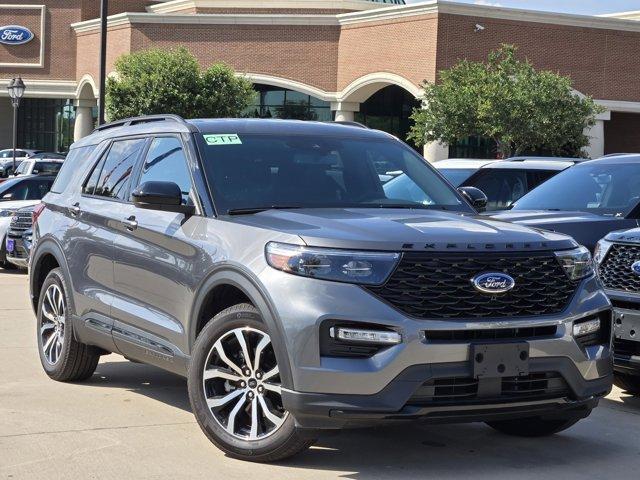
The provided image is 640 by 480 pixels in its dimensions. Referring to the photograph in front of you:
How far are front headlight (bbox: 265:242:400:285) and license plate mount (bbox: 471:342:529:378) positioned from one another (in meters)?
0.58

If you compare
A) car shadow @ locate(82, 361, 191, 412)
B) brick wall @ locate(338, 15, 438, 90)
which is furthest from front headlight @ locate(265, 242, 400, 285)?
brick wall @ locate(338, 15, 438, 90)

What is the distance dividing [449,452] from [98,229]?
2894mm

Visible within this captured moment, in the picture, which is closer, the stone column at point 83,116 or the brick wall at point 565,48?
the brick wall at point 565,48

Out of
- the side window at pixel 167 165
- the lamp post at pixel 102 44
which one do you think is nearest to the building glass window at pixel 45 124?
the lamp post at pixel 102 44

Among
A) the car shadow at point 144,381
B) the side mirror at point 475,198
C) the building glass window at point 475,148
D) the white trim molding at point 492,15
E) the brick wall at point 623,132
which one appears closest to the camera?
the side mirror at point 475,198

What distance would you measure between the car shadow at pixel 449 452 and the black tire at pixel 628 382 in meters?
0.76

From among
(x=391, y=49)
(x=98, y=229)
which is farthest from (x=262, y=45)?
(x=98, y=229)

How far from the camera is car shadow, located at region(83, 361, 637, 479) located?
593 centimetres

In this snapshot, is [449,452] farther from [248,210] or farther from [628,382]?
[628,382]

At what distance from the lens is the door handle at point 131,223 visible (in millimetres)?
7102

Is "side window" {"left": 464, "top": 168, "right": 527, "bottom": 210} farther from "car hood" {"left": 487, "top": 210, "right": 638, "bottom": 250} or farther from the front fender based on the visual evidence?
the front fender

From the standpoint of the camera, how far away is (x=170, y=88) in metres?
47.0

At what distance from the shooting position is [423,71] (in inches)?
1828

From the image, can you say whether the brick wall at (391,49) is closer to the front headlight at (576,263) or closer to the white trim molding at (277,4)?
the white trim molding at (277,4)
